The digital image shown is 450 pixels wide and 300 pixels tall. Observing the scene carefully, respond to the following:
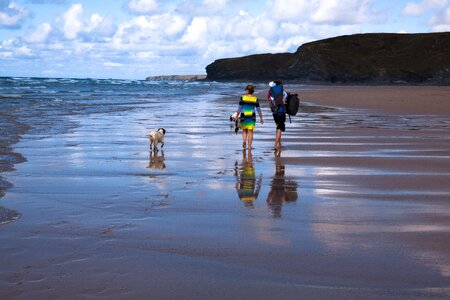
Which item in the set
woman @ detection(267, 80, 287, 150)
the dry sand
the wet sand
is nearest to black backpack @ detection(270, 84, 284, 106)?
woman @ detection(267, 80, 287, 150)

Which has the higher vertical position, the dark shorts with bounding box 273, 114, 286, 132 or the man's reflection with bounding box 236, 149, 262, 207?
the dark shorts with bounding box 273, 114, 286, 132

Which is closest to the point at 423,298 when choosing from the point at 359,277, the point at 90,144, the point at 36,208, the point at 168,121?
the point at 359,277

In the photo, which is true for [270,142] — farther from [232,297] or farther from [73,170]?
[232,297]

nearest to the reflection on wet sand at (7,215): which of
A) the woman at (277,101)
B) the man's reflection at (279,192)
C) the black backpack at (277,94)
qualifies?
the man's reflection at (279,192)

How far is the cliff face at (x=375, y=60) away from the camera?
94688 millimetres

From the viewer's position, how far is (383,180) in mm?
8016

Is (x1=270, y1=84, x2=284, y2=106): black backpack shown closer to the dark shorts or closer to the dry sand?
the dark shorts

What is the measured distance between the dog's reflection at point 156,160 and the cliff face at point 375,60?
84481 mm

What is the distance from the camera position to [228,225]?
18.2 feet

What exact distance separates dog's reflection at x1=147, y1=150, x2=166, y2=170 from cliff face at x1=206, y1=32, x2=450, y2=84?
84481 millimetres

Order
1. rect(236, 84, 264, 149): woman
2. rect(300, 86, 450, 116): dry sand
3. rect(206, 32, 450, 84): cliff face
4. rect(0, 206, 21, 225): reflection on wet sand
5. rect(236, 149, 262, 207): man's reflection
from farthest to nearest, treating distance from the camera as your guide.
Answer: rect(206, 32, 450, 84): cliff face, rect(300, 86, 450, 116): dry sand, rect(236, 84, 264, 149): woman, rect(236, 149, 262, 207): man's reflection, rect(0, 206, 21, 225): reflection on wet sand

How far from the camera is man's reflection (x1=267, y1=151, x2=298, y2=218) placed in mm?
6426

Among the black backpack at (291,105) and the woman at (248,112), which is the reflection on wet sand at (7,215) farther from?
the black backpack at (291,105)

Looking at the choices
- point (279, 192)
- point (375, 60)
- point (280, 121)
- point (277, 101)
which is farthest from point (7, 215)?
point (375, 60)
